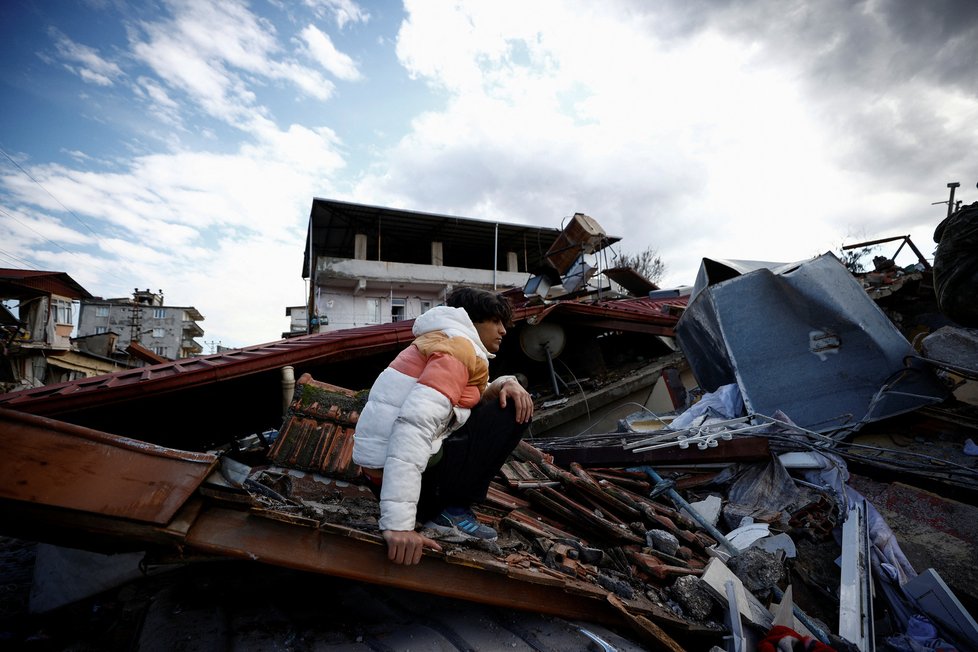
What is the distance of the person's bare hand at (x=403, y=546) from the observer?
1.61 m

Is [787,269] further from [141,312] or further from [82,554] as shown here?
[141,312]

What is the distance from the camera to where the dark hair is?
2.32 metres

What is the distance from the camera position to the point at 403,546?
1619 millimetres

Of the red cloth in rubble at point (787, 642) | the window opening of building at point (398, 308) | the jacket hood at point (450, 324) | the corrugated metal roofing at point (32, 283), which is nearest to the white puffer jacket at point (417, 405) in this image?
the jacket hood at point (450, 324)

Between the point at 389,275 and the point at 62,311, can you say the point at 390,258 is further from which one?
the point at 62,311

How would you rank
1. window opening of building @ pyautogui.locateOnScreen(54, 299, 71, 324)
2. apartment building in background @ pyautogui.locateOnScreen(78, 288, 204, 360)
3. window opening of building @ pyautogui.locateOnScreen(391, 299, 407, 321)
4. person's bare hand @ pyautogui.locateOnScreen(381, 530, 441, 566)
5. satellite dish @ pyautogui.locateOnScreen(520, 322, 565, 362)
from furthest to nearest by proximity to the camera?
apartment building in background @ pyautogui.locateOnScreen(78, 288, 204, 360) → window opening of building @ pyautogui.locateOnScreen(54, 299, 71, 324) → window opening of building @ pyautogui.locateOnScreen(391, 299, 407, 321) → satellite dish @ pyautogui.locateOnScreen(520, 322, 565, 362) → person's bare hand @ pyautogui.locateOnScreen(381, 530, 441, 566)

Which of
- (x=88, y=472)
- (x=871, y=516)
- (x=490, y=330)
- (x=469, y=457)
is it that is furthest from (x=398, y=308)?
(x=88, y=472)

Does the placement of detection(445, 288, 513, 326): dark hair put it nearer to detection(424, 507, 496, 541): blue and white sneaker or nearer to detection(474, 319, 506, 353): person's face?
detection(474, 319, 506, 353): person's face

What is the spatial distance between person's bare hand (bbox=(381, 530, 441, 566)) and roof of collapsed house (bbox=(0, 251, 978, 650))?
0.06m

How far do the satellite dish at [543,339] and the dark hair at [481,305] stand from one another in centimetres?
550

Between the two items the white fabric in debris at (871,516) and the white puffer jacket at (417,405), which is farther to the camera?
the white fabric in debris at (871,516)

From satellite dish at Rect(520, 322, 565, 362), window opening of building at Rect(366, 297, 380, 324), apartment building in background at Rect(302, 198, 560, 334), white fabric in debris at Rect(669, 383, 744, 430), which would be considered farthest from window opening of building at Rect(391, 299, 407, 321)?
white fabric in debris at Rect(669, 383, 744, 430)

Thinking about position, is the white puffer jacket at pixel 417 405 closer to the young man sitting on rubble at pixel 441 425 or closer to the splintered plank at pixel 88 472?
the young man sitting on rubble at pixel 441 425

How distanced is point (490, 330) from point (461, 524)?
3.58ft
